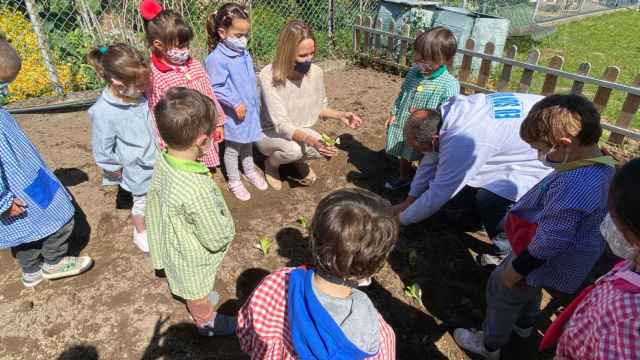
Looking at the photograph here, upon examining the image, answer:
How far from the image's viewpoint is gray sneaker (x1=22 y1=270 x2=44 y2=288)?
9.37ft

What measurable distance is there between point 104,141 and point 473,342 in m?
2.85

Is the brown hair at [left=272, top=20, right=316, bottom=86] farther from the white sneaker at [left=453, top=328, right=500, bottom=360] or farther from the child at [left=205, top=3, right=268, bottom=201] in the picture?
the white sneaker at [left=453, top=328, right=500, bottom=360]

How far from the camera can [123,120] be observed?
2.74m

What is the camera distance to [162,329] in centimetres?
263

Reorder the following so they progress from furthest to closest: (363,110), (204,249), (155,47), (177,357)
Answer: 1. (363,110)
2. (155,47)
3. (177,357)
4. (204,249)

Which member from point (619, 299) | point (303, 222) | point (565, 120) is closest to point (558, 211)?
point (565, 120)

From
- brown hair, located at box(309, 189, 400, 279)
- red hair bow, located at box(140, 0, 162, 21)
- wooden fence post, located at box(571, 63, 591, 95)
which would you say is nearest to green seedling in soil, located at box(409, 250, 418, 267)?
brown hair, located at box(309, 189, 400, 279)

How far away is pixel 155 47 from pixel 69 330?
211 centimetres

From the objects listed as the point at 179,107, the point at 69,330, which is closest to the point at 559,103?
the point at 179,107

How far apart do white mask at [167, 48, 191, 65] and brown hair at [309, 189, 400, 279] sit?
2.30 m

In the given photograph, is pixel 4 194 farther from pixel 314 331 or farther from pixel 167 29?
pixel 314 331

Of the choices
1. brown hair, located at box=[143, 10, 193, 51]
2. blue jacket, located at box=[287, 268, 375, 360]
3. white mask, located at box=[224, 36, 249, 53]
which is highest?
brown hair, located at box=[143, 10, 193, 51]

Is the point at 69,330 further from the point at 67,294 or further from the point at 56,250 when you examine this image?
the point at 56,250

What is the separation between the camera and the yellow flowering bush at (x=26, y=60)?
5633 mm
